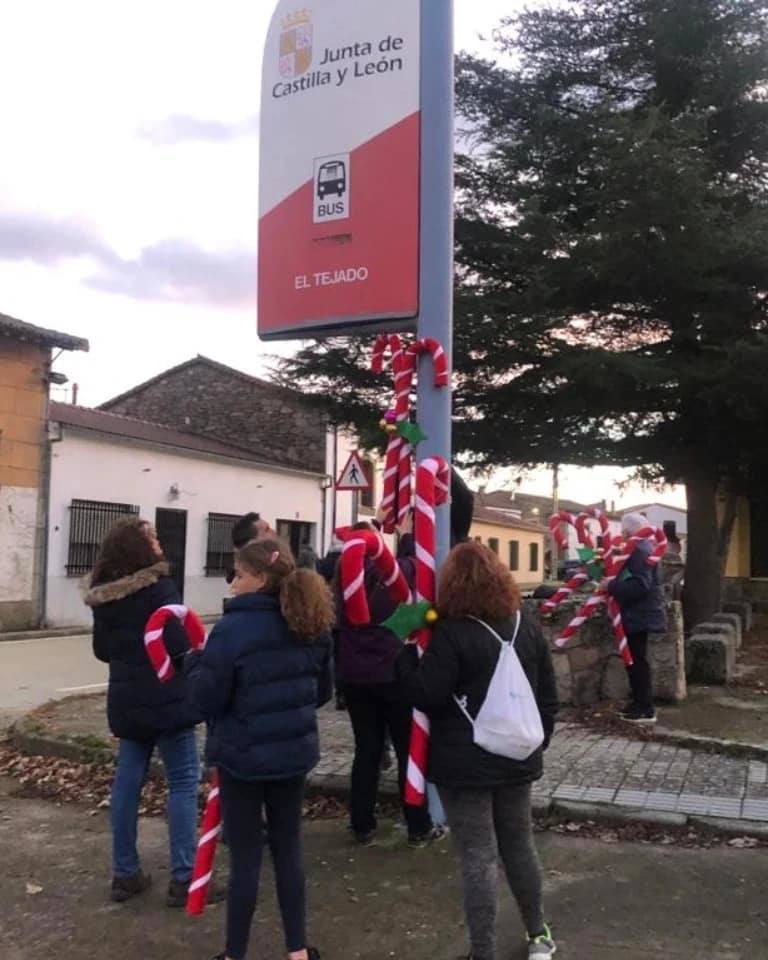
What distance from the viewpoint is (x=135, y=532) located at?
469 centimetres

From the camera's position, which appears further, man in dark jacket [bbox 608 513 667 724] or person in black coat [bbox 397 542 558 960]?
man in dark jacket [bbox 608 513 667 724]

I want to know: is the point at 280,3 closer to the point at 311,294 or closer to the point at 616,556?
the point at 311,294

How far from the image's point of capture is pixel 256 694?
371 centimetres

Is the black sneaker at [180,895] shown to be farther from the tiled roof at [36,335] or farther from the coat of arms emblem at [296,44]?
the tiled roof at [36,335]

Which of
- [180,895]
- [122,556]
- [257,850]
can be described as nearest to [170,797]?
[180,895]

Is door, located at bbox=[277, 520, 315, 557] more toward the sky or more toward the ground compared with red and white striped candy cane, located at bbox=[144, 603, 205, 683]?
more toward the sky

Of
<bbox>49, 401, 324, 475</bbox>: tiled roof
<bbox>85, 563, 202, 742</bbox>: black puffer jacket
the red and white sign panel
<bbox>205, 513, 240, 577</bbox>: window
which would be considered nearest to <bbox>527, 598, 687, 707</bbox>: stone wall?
the red and white sign panel

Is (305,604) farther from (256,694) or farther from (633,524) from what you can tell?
(633,524)

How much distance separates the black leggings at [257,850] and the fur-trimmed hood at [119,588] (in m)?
1.18

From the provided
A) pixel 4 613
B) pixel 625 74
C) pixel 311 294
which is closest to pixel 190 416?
pixel 4 613

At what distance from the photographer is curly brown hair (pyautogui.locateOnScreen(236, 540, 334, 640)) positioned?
148 inches

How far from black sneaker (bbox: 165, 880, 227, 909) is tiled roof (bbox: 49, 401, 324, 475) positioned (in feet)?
56.2

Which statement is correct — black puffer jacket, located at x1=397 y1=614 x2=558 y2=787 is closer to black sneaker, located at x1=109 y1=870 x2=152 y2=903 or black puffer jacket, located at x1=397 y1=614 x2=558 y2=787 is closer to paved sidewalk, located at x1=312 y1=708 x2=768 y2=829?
black sneaker, located at x1=109 y1=870 x2=152 y2=903

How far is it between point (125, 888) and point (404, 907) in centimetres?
136
